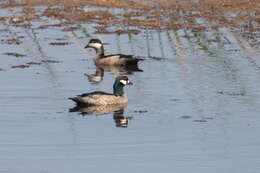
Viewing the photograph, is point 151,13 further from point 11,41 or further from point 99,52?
point 99,52

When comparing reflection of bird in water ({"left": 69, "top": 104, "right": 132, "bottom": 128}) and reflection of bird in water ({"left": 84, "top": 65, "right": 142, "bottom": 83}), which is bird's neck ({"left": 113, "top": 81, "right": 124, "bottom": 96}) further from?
reflection of bird in water ({"left": 84, "top": 65, "right": 142, "bottom": 83})

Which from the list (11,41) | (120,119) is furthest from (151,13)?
(120,119)

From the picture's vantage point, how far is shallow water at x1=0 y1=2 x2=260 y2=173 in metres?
17.2

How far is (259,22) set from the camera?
1642 inches

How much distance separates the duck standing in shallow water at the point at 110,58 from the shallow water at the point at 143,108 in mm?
527

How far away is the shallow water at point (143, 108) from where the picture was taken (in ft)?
56.3

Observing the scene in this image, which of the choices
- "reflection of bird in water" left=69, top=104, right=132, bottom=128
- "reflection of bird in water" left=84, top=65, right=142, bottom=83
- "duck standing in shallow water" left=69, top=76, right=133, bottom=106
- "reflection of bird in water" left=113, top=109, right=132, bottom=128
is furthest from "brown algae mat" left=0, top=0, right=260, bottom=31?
"reflection of bird in water" left=113, top=109, right=132, bottom=128

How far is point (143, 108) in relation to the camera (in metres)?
23.1

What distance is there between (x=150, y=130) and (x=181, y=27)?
20556 millimetres

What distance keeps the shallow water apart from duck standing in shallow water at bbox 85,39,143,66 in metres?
0.53

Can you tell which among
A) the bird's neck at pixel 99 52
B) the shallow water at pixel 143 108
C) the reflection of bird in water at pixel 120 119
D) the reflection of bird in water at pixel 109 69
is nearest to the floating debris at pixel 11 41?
the shallow water at pixel 143 108

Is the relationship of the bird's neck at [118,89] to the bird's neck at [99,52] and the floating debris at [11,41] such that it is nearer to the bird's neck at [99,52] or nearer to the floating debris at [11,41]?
the bird's neck at [99,52]

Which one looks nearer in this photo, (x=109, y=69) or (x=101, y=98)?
(x=101, y=98)

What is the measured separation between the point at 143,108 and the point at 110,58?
31.8ft
